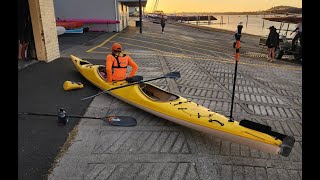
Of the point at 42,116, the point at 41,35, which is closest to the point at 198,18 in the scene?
the point at 41,35

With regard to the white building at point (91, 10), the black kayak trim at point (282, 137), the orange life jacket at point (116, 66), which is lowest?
the black kayak trim at point (282, 137)

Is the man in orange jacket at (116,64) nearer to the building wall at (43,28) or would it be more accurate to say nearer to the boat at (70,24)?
the building wall at (43,28)

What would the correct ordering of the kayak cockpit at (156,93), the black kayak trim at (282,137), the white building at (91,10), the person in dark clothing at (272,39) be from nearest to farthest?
the black kayak trim at (282,137)
the kayak cockpit at (156,93)
the person in dark clothing at (272,39)
the white building at (91,10)

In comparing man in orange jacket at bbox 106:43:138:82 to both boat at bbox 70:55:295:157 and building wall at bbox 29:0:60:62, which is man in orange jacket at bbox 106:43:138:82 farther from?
building wall at bbox 29:0:60:62

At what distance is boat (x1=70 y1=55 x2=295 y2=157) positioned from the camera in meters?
4.01

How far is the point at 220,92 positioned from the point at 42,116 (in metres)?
4.95

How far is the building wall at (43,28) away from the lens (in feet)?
32.1

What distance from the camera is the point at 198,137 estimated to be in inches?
199

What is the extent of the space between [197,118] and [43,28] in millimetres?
8020

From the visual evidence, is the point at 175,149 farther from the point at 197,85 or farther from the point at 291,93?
the point at 291,93

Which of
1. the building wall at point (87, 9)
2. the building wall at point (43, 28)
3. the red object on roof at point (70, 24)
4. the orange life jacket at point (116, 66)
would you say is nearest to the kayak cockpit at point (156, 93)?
the orange life jacket at point (116, 66)

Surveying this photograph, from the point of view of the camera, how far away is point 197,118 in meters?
4.77

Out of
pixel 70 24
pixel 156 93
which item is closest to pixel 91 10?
pixel 70 24
